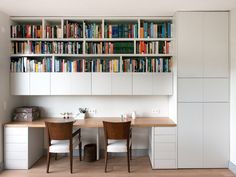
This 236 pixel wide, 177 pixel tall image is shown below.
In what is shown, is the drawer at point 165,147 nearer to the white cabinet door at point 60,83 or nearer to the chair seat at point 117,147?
the chair seat at point 117,147

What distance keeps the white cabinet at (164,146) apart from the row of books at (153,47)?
4.62ft

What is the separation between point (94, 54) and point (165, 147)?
2087mm

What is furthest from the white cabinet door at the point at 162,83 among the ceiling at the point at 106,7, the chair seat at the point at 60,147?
the chair seat at the point at 60,147

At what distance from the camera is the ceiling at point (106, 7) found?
3.02 m

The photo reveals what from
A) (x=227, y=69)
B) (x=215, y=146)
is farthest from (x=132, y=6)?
(x=215, y=146)

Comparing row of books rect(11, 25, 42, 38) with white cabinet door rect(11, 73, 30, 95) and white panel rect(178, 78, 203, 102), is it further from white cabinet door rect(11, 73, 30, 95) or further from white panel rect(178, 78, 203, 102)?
white panel rect(178, 78, 203, 102)

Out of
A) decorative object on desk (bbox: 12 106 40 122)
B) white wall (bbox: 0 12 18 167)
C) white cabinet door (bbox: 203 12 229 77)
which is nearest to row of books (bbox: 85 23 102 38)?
white wall (bbox: 0 12 18 167)

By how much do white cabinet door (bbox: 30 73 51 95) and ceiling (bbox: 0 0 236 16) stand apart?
3.59ft

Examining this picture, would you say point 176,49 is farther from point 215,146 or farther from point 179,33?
point 215,146

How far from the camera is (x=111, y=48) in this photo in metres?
3.72

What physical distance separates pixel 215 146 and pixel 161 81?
1445 millimetres

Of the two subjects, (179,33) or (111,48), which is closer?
(179,33)

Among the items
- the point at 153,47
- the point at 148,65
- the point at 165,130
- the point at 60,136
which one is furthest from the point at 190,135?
the point at 60,136

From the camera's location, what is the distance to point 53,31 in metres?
3.73
